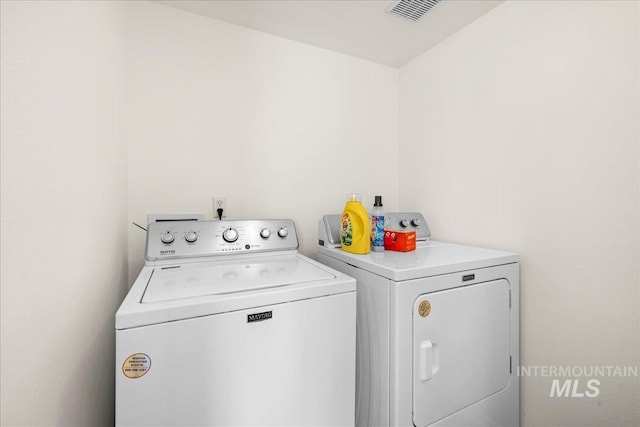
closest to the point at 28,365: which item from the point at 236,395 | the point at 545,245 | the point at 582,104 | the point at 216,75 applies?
the point at 236,395

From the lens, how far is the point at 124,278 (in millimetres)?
1415

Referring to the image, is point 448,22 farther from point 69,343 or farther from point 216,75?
point 69,343

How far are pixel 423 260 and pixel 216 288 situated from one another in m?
0.90

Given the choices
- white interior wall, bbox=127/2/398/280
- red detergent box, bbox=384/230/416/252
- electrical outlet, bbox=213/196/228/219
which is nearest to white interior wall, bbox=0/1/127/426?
white interior wall, bbox=127/2/398/280

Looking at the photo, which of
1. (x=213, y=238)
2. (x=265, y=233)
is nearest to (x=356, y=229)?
(x=265, y=233)

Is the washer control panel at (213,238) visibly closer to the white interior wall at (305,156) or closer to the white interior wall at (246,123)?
the white interior wall at (305,156)

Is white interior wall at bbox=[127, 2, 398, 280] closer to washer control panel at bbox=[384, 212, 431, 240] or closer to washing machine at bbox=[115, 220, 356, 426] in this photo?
washer control panel at bbox=[384, 212, 431, 240]

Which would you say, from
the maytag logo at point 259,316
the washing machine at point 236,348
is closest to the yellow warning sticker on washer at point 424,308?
the washing machine at point 236,348

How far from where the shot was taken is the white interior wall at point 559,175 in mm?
1100

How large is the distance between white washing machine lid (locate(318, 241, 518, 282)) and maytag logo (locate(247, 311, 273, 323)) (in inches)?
19.5

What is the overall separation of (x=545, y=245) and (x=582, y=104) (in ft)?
2.13

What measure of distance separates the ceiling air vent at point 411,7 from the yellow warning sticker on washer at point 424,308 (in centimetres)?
157

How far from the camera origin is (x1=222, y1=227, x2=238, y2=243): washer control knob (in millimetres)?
1345

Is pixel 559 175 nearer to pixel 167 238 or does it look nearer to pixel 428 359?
pixel 428 359
